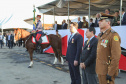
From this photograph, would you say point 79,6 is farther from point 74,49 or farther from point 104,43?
point 104,43

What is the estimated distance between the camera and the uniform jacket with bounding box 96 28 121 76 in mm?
2604

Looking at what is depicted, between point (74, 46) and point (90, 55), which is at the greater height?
point (74, 46)

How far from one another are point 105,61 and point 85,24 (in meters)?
8.07

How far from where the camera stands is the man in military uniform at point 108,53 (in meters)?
2.62

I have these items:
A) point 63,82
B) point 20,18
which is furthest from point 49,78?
point 20,18

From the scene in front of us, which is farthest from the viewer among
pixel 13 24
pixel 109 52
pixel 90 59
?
pixel 13 24

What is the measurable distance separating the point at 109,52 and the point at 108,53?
0.08 ft

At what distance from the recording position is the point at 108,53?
9.18ft

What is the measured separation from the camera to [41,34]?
9.23 metres

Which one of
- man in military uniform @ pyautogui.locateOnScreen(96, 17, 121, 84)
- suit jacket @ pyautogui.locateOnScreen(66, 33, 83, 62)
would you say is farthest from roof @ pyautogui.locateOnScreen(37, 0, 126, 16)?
man in military uniform @ pyautogui.locateOnScreen(96, 17, 121, 84)

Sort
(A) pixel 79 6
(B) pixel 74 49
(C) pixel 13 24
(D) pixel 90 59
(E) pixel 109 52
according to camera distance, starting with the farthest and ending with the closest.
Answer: (C) pixel 13 24 < (A) pixel 79 6 < (B) pixel 74 49 < (D) pixel 90 59 < (E) pixel 109 52

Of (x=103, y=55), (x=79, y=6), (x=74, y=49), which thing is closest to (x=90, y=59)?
(x=103, y=55)

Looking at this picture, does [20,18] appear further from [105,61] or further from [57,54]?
[105,61]

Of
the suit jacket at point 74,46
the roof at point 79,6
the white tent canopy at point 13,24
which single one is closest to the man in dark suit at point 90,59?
the suit jacket at point 74,46
